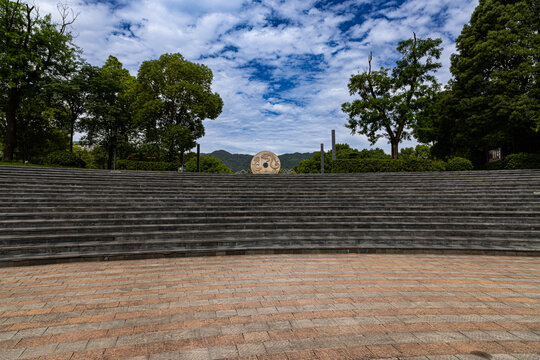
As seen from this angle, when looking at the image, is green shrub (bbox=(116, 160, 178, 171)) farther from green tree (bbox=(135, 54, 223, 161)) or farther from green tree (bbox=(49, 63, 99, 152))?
green tree (bbox=(49, 63, 99, 152))

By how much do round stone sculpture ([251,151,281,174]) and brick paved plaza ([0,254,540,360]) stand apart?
17.0 m

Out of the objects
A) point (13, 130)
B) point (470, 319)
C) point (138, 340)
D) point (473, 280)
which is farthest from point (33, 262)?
point (13, 130)

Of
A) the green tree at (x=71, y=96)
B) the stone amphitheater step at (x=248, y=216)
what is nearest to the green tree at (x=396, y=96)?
the stone amphitheater step at (x=248, y=216)

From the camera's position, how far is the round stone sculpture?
2278 cm

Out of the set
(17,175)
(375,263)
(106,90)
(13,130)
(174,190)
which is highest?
(106,90)

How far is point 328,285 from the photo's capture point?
15.5 feet

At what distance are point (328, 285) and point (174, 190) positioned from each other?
848 centimetres

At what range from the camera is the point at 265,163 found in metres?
22.9

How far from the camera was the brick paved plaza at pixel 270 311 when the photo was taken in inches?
110

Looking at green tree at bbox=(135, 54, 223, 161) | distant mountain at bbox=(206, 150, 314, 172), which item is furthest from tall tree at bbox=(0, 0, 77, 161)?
distant mountain at bbox=(206, 150, 314, 172)

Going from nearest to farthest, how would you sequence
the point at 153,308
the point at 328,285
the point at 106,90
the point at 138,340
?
the point at 138,340 < the point at 153,308 < the point at 328,285 < the point at 106,90

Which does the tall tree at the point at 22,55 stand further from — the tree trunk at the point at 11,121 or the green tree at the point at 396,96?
the green tree at the point at 396,96

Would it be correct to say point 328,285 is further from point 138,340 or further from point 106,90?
point 106,90

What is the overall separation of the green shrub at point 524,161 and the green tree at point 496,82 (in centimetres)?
211
